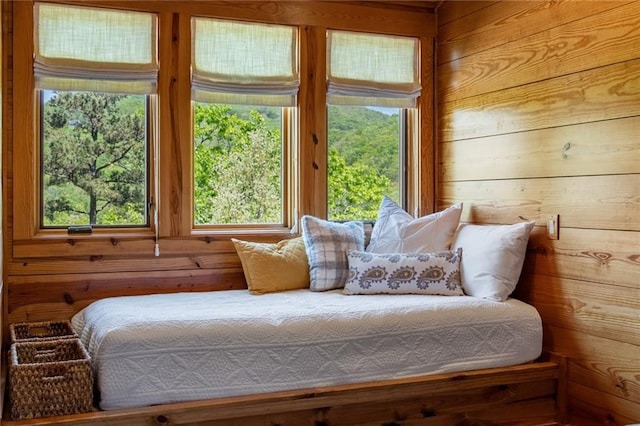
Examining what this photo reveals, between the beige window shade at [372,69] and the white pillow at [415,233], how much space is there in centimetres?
72

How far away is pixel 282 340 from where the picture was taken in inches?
103

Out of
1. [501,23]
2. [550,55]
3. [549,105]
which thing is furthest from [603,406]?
[501,23]

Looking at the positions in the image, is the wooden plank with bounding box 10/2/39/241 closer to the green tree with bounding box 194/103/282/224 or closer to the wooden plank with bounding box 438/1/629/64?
the green tree with bounding box 194/103/282/224

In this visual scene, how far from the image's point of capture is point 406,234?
11.6ft

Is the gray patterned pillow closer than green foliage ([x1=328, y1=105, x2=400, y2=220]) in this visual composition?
Yes

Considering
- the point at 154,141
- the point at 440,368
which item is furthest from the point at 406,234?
the point at 154,141

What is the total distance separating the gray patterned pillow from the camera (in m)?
3.38

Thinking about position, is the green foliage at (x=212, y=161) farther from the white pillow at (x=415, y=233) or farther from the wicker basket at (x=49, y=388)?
the wicker basket at (x=49, y=388)

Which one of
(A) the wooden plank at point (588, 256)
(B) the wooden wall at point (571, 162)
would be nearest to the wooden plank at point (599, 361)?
(B) the wooden wall at point (571, 162)

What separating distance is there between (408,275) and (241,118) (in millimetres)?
1250

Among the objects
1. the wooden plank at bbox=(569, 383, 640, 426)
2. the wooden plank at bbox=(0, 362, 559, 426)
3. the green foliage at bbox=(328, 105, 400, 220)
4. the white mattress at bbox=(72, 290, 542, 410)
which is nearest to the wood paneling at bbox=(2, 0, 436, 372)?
the green foliage at bbox=(328, 105, 400, 220)

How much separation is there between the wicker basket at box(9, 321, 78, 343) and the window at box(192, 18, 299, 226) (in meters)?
0.86

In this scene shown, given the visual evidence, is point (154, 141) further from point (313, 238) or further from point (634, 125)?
point (634, 125)

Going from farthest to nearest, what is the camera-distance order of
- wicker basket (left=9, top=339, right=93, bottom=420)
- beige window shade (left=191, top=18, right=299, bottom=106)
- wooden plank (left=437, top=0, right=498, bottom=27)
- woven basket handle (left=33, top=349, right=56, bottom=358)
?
wooden plank (left=437, top=0, right=498, bottom=27)
beige window shade (left=191, top=18, right=299, bottom=106)
woven basket handle (left=33, top=349, right=56, bottom=358)
wicker basket (left=9, top=339, right=93, bottom=420)
